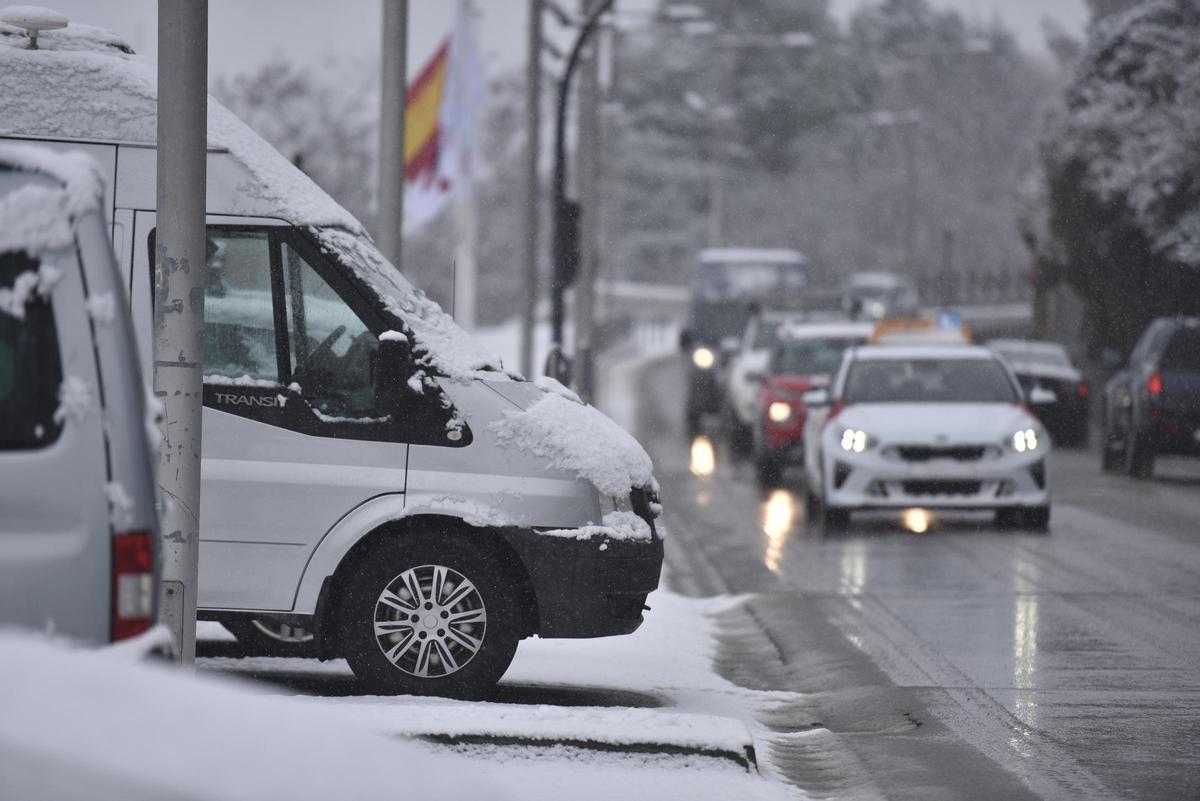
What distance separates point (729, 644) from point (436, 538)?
127 inches

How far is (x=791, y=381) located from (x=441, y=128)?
14641mm

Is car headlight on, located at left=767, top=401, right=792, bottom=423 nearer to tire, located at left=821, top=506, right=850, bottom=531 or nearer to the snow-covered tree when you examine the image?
tire, located at left=821, top=506, right=850, bottom=531

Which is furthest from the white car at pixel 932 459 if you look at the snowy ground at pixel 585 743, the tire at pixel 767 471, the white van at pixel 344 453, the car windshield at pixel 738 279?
the car windshield at pixel 738 279

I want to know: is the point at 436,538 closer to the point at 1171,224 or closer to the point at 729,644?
the point at 729,644

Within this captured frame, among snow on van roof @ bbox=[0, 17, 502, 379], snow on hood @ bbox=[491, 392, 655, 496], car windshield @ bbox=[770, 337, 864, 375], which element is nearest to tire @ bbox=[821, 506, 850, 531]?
car windshield @ bbox=[770, 337, 864, 375]

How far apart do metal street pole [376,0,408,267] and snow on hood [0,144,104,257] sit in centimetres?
1026

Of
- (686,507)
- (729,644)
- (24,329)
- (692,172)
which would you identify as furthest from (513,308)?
(24,329)

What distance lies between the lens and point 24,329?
4801 millimetres

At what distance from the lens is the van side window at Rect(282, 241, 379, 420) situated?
A: 8.66 m

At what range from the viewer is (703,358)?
3572cm

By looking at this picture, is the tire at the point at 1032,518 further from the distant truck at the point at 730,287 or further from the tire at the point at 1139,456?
the distant truck at the point at 730,287

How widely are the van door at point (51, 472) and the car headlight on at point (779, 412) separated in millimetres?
19355

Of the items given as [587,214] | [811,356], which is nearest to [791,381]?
[811,356]

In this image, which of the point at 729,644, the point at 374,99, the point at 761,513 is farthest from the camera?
the point at 374,99
